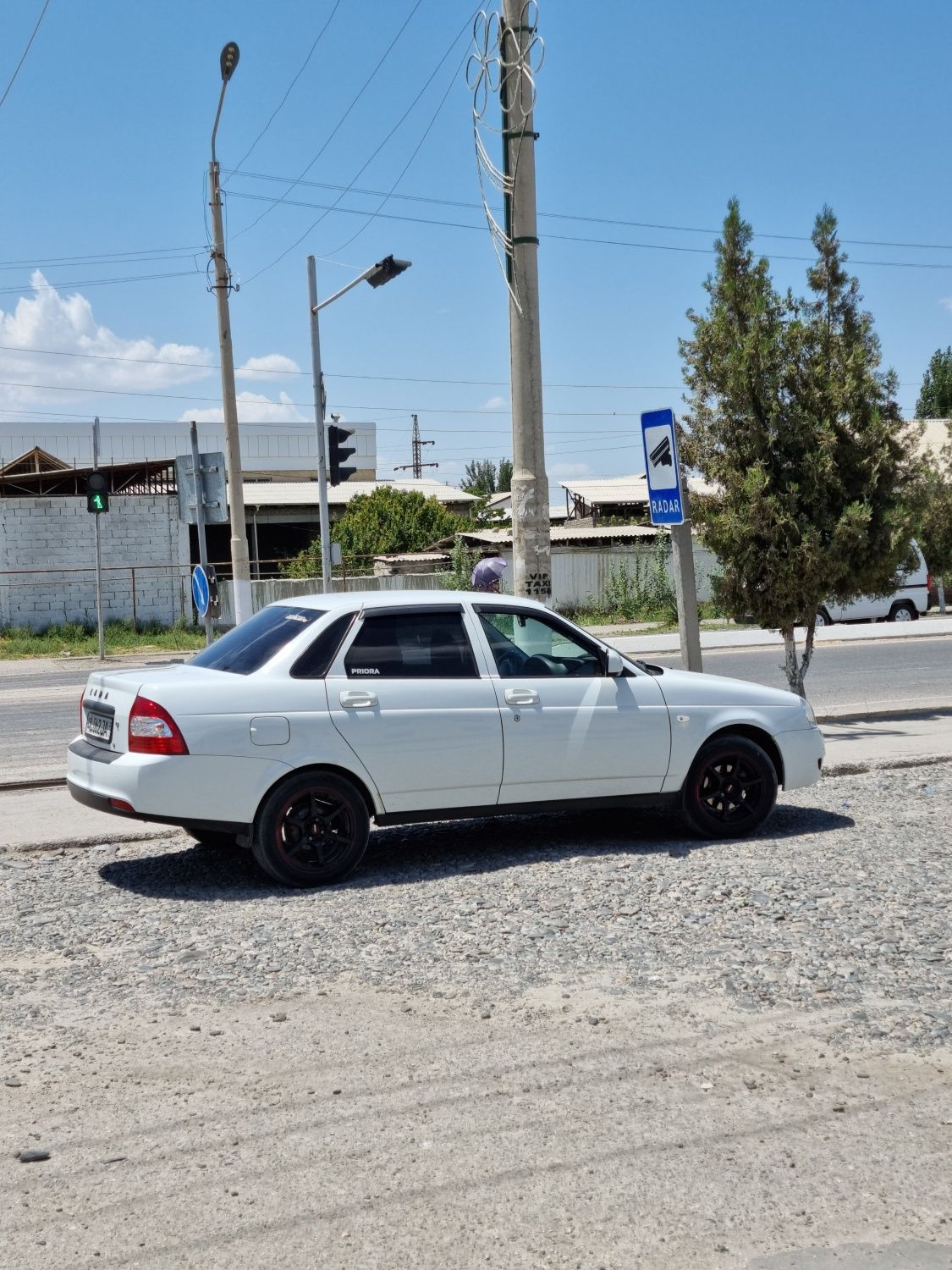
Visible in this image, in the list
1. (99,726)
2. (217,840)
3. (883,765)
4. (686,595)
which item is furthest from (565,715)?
(883,765)

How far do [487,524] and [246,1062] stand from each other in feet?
161

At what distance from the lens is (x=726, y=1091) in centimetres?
437

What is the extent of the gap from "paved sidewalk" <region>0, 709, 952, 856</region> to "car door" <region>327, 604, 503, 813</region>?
1856mm

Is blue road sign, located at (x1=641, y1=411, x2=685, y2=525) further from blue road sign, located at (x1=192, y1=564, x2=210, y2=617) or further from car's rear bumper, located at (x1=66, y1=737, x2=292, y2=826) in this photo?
blue road sign, located at (x1=192, y1=564, x2=210, y2=617)

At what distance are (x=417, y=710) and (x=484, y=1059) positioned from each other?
2.96 meters

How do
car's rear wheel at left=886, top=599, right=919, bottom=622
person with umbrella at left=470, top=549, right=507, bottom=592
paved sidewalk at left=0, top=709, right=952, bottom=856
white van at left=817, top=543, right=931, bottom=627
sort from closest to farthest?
paved sidewalk at left=0, top=709, right=952, bottom=856
person with umbrella at left=470, top=549, right=507, bottom=592
white van at left=817, top=543, right=931, bottom=627
car's rear wheel at left=886, top=599, right=919, bottom=622

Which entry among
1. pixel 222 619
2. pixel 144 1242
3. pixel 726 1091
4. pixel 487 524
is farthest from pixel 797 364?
pixel 487 524

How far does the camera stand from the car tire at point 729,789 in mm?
8125

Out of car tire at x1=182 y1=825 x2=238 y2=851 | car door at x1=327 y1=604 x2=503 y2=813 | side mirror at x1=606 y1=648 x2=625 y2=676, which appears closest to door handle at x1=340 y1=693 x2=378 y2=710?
car door at x1=327 y1=604 x2=503 y2=813

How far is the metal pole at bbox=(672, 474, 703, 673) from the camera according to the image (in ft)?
35.1

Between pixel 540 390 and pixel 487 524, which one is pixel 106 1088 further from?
pixel 487 524

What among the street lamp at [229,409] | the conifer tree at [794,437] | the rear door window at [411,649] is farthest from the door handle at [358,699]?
the street lamp at [229,409]

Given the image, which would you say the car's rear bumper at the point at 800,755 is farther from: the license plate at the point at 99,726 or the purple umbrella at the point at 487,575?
the purple umbrella at the point at 487,575

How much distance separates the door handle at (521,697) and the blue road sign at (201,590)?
11.4 m
